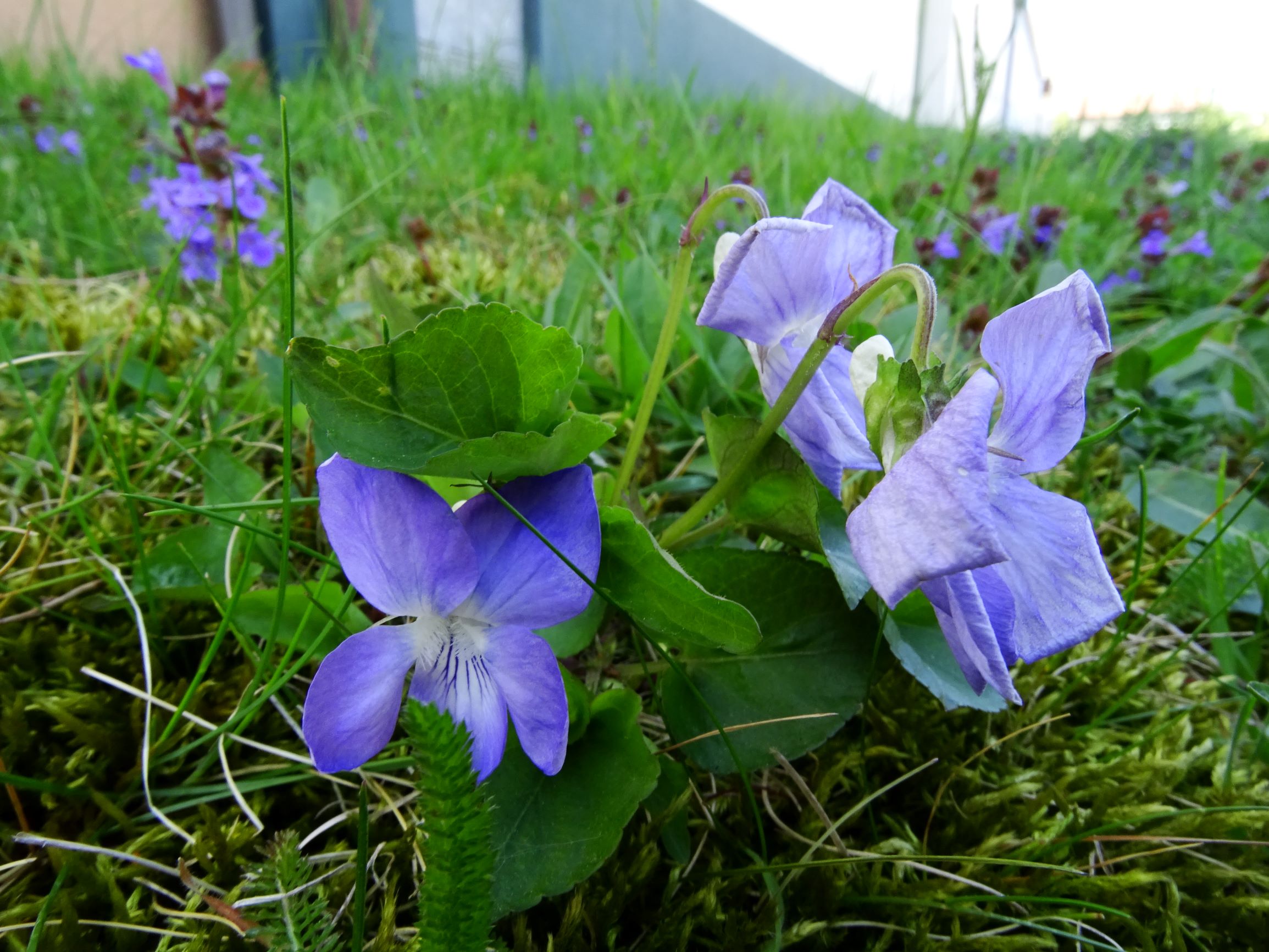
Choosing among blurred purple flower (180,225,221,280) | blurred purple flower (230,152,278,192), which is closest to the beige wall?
blurred purple flower (230,152,278,192)

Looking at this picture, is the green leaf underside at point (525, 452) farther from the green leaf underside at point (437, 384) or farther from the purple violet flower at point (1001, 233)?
the purple violet flower at point (1001, 233)

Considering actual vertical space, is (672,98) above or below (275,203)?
above

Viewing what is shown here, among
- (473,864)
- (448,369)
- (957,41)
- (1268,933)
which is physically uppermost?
(957,41)

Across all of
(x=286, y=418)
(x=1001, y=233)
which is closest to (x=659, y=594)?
(x=286, y=418)

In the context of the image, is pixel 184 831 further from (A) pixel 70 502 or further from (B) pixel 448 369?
(B) pixel 448 369

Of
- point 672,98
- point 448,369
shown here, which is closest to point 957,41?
point 448,369

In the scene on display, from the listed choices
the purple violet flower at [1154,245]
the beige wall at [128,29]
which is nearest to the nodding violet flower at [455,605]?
the purple violet flower at [1154,245]
